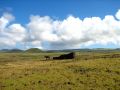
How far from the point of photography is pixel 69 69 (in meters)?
38.9

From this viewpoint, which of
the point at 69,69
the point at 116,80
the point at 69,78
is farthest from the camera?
the point at 69,69

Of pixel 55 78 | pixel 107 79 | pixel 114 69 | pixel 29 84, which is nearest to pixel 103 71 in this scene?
pixel 114 69

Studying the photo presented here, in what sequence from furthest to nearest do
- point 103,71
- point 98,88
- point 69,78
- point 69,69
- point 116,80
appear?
point 69,69, point 103,71, point 69,78, point 116,80, point 98,88

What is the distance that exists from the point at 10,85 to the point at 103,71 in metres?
13.0

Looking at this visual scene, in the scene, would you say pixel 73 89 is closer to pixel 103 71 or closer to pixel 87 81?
pixel 87 81

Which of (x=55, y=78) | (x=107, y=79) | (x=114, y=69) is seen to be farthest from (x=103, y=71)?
(x=55, y=78)

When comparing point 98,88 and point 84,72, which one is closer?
point 98,88

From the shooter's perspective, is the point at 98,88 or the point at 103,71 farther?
the point at 103,71

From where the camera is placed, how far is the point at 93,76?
32.8m

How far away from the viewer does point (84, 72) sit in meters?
35.6

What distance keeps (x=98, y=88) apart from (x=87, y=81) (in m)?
3.26

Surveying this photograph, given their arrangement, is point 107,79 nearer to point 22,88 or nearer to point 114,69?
point 114,69

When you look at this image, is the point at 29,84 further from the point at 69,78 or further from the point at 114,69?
the point at 114,69

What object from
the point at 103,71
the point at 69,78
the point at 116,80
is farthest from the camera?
the point at 103,71
